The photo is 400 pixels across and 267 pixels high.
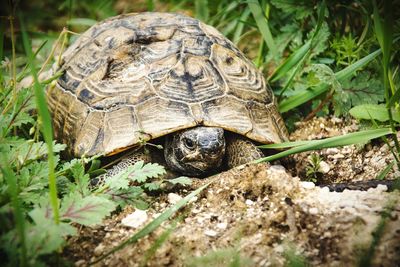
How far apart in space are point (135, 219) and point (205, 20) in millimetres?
2580

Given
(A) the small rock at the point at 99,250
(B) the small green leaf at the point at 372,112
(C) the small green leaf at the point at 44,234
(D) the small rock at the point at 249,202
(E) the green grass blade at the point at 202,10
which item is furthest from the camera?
(E) the green grass blade at the point at 202,10

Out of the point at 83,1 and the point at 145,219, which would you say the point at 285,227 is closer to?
the point at 145,219

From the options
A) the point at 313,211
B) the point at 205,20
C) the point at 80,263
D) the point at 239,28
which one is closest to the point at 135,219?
the point at 80,263

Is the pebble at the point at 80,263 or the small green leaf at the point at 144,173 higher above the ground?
the small green leaf at the point at 144,173

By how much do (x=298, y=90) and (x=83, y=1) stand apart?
3.04 meters

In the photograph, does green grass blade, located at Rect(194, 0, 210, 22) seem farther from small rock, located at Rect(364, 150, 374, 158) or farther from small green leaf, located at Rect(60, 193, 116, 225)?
small green leaf, located at Rect(60, 193, 116, 225)

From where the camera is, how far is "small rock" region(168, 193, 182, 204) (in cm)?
199

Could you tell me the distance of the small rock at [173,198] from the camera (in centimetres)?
199

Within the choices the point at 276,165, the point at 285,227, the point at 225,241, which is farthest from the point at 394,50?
the point at 225,241

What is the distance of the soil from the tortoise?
0.31 m

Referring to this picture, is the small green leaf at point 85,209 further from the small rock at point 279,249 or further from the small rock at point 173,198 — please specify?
the small rock at point 279,249

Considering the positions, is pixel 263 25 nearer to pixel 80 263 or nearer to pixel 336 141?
pixel 336 141

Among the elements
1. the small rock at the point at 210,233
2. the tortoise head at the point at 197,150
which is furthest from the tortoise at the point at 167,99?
the small rock at the point at 210,233

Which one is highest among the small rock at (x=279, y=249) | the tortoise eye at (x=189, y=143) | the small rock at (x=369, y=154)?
the tortoise eye at (x=189, y=143)
